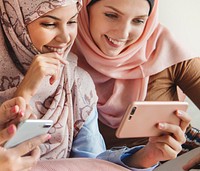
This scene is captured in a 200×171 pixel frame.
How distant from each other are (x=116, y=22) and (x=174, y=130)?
40 cm

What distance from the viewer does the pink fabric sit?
107 centimetres

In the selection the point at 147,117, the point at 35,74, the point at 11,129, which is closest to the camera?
the point at 11,129

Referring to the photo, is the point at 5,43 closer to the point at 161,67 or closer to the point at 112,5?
the point at 112,5

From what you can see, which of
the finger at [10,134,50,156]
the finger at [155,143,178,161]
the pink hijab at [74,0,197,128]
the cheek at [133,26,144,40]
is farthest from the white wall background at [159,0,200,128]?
the finger at [10,134,50,156]

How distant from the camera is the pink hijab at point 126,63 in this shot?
1438mm

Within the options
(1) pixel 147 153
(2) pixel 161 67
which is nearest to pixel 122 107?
(2) pixel 161 67

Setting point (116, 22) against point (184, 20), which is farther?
point (184, 20)

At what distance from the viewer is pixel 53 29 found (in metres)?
1.09

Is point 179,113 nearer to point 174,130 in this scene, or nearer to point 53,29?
point 174,130

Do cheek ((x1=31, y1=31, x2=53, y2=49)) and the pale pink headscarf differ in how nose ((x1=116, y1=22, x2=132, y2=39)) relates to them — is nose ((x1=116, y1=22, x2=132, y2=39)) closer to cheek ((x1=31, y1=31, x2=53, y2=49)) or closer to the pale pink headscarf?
the pale pink headscarf

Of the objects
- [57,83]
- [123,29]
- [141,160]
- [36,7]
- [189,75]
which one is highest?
[36,7]

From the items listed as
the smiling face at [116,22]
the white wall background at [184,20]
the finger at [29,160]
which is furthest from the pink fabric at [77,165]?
the white wall background at [184,20]

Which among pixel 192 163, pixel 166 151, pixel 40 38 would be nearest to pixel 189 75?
pixel 166 151

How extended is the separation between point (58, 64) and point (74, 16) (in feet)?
0.47
